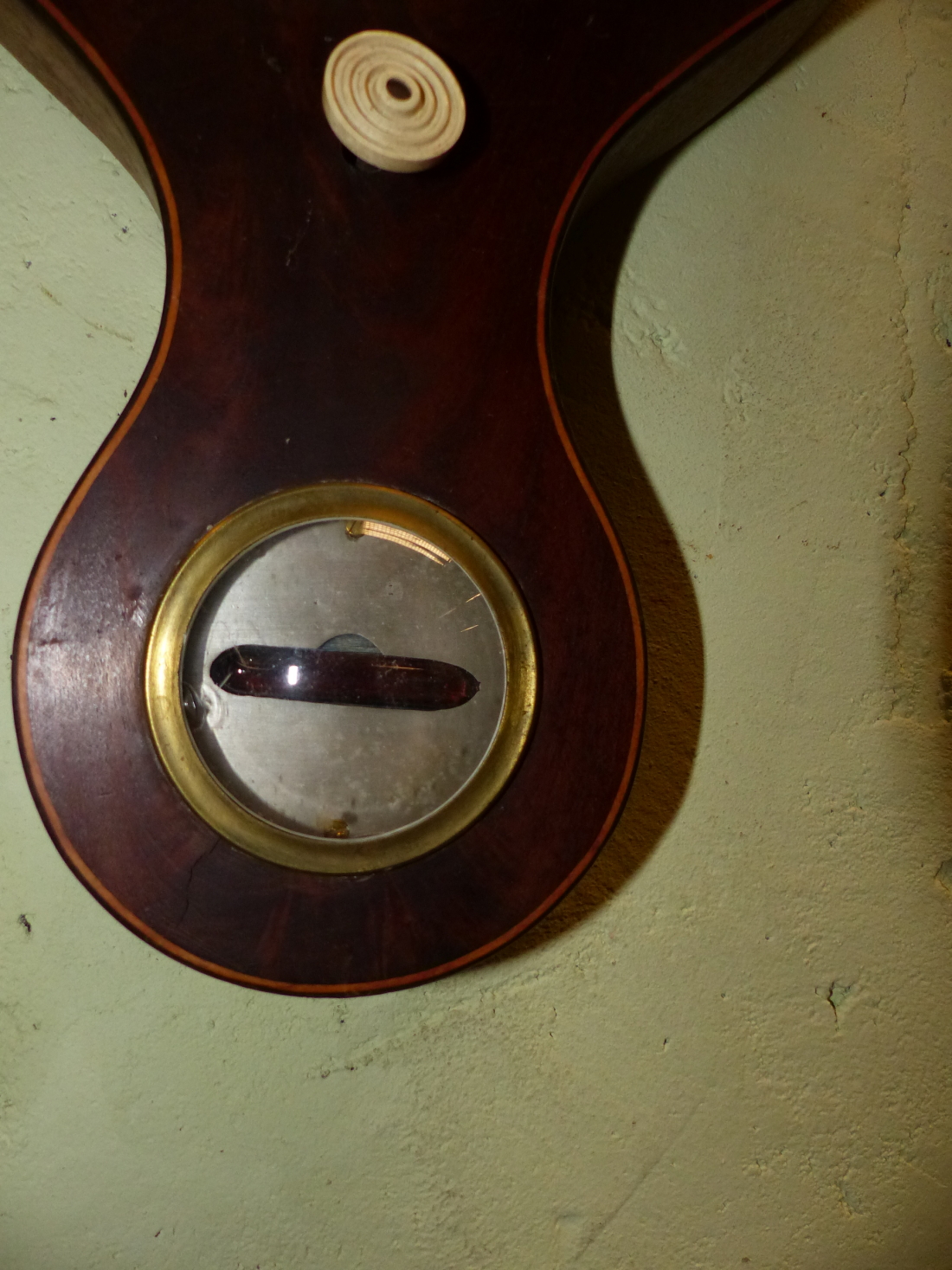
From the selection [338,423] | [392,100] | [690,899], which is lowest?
[690,899]

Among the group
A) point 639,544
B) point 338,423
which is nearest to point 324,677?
point 338,423

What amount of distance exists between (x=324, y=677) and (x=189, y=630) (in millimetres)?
89

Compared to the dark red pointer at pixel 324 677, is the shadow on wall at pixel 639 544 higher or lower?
higher

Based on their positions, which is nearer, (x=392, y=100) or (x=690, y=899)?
(x=392, y=100)

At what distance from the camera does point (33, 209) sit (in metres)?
0.67

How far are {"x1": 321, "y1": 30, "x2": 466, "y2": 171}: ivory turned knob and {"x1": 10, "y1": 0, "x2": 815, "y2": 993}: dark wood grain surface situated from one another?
2 cm

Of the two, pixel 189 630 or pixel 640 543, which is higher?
pixel 640 543

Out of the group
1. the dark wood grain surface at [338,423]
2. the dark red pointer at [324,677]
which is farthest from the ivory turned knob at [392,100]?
the dark red pointer at [324,677]

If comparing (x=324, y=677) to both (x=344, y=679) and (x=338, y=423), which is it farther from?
(x=338, y=423)

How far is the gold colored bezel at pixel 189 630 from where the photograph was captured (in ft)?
1.81

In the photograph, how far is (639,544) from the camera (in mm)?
771

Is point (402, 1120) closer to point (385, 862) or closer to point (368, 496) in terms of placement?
point (385, 862)

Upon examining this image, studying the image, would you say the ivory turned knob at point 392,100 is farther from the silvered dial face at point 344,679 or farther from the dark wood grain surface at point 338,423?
the silvered dial face at point 344,679

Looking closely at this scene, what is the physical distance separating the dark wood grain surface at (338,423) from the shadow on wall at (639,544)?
0.15 m
